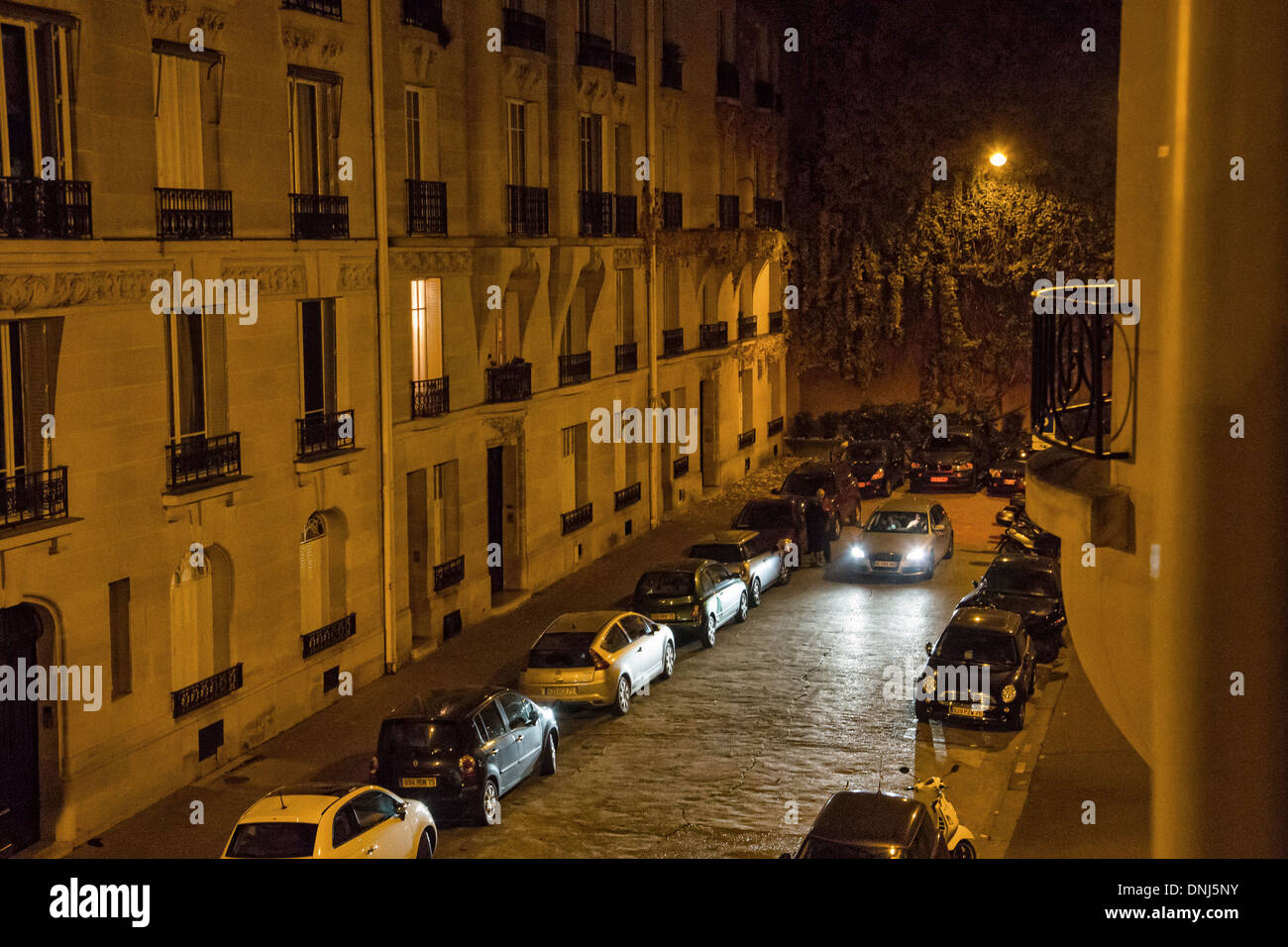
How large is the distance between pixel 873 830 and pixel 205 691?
1034cm

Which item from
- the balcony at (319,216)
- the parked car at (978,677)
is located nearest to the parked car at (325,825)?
the parked car at (978,677)

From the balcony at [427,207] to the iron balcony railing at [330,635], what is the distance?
23.6ft

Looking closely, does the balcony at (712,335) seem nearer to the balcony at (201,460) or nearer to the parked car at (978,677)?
the parked car at (978,677)

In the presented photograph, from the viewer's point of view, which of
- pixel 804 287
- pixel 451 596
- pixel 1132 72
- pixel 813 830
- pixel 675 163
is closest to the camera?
pixel 1132 72

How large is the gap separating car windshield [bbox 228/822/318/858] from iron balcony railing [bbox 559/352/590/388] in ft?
65.0

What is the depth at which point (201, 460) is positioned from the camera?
831 inches

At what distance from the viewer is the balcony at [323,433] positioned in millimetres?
23758

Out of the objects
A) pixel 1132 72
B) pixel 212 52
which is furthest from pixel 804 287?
pixel 1132 72

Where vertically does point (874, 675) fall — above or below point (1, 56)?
below

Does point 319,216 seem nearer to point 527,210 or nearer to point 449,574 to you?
point 449,574

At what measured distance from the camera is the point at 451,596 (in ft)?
93.7

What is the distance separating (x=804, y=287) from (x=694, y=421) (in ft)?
42.3

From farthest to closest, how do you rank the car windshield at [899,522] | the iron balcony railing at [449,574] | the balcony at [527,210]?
1. the car windshield at [899,522]
2. the balcony at [527,210]
3. the iron balcony railing at [449,574]
